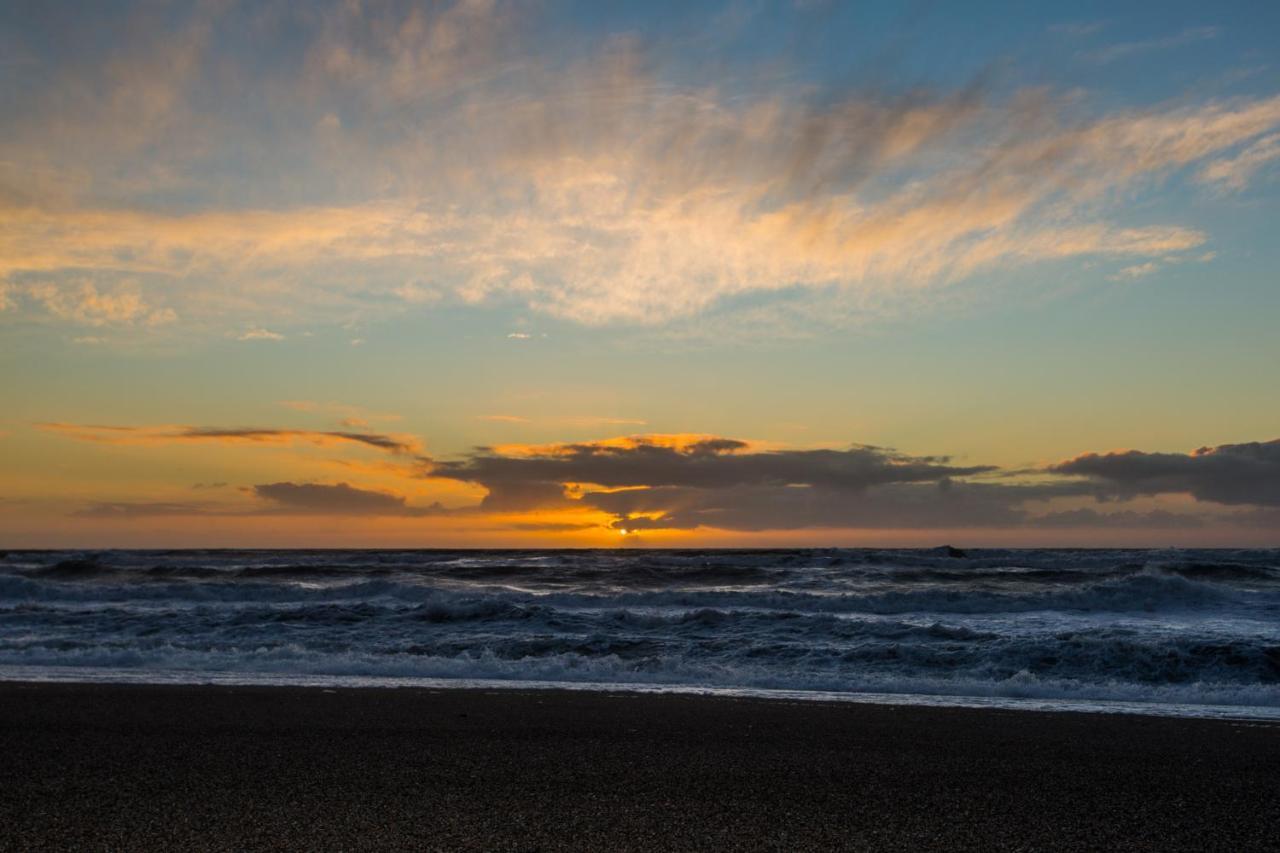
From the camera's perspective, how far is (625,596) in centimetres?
2980

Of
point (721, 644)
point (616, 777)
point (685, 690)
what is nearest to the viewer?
point (616, 777)

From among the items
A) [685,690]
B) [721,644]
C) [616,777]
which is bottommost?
[721,644]

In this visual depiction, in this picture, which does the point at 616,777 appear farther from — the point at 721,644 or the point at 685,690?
the point at 721,644

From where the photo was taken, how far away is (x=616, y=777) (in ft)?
20.9

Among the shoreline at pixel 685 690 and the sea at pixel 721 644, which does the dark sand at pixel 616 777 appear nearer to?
the shoreline at pixel 685 690

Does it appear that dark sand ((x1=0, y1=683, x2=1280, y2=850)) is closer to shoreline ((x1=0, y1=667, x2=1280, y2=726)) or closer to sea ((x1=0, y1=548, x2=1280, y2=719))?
shoreline ((x1=0, y1=667, x2=1280, y2=726))

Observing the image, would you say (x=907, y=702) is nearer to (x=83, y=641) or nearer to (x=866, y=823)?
(x=866, y=823)

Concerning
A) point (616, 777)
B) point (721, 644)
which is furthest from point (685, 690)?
point (616, 777)

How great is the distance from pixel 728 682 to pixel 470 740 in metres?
6.40

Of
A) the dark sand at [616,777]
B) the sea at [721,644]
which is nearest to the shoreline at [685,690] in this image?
the sea at [721,644]

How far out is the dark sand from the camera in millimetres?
5020

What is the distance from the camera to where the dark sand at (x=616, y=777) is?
5020 mm

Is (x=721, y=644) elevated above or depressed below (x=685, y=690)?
below

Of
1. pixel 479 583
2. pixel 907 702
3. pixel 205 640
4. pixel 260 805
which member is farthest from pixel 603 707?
pixel 479 583
